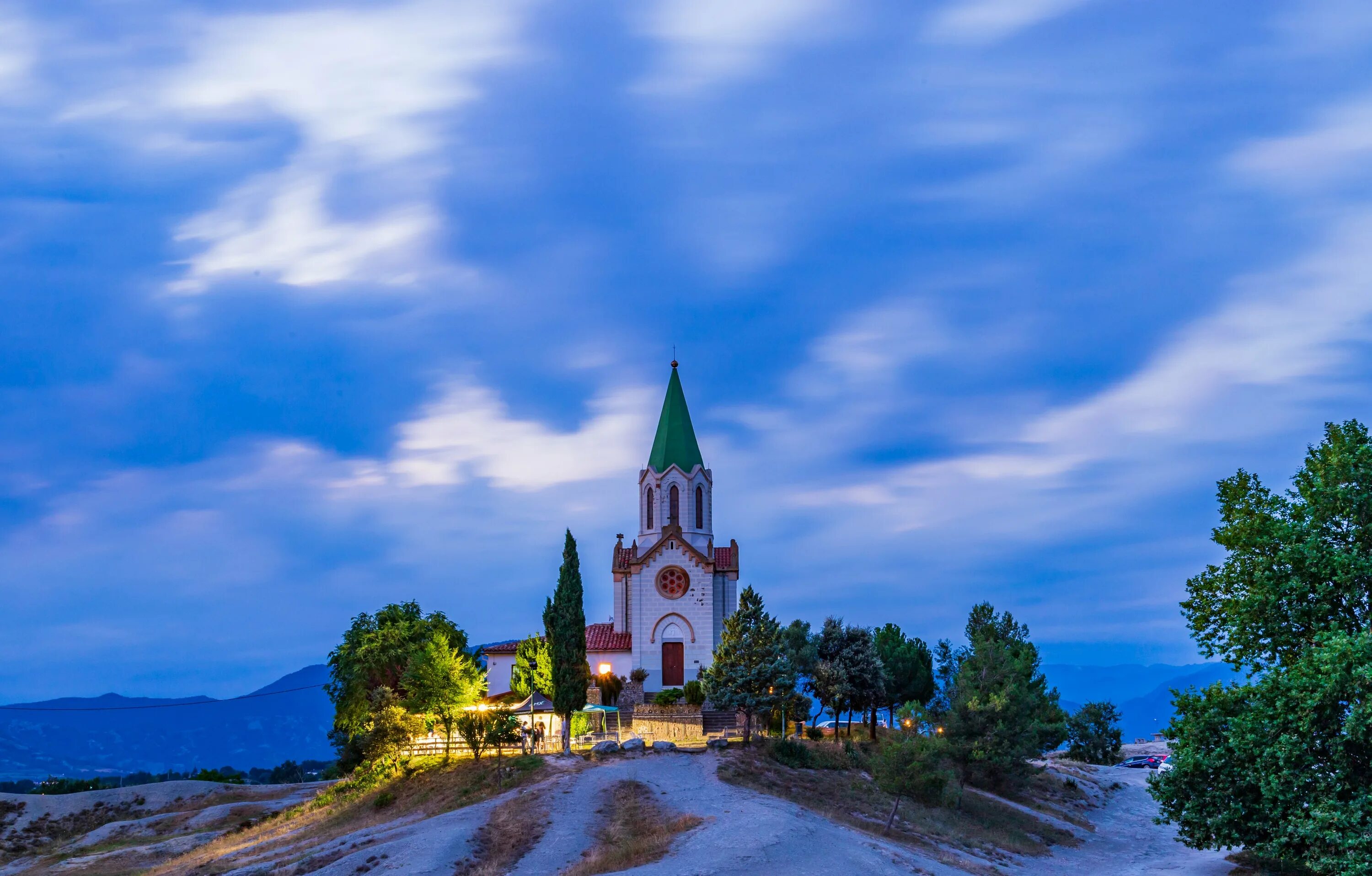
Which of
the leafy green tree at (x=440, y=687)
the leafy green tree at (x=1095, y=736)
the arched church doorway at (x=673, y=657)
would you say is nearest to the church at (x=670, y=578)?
the arched church doorway at (x=673, y=657)

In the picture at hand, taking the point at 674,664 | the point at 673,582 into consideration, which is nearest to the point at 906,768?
→ the point at 674,664

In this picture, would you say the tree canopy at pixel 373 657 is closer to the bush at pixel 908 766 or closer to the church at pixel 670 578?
the church at pixel 670 578

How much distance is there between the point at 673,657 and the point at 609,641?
4.27 meters

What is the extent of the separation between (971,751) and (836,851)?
22.3 m

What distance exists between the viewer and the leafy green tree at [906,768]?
42.5 m

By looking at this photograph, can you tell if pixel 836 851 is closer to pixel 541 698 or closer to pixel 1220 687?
pixel 1220 687

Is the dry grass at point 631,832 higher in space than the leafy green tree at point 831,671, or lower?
lower

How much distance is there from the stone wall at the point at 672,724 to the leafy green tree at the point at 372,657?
10.4 meters

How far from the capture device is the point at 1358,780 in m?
27.1

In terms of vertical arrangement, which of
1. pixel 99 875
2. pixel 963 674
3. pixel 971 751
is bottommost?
pixel 99 875

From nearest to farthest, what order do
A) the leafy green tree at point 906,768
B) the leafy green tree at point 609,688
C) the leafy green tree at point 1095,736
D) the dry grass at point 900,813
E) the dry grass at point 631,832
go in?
the dry grass at point 631,832 < the dry grass at point 900,813 < the leafy green tree at point 906,768 < the leafy green tree at point 609,688 < the leafy green tree at point 1095,736

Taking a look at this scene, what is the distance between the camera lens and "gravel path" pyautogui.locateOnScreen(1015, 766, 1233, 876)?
1563 inches

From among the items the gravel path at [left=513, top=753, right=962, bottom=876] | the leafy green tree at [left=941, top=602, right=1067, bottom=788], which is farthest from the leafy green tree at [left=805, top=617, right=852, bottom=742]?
the gravel path at [left=513, top=753, right=962, bottom=876]

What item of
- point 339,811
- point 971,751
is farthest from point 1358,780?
point 339,811
